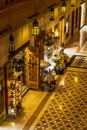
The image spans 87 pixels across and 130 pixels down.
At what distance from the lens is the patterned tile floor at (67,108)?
11039 millimetres

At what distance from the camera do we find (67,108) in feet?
40.7

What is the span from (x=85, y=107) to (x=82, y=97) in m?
1.04

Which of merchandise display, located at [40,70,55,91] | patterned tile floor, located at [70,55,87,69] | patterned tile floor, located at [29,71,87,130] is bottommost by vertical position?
patterned tile floor, located at [70,55,87,69]

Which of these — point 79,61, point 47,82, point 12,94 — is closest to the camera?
point 12,94

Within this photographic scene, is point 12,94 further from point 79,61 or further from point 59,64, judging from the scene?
point 79,61

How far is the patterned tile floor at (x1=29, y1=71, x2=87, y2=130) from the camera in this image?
11.0m

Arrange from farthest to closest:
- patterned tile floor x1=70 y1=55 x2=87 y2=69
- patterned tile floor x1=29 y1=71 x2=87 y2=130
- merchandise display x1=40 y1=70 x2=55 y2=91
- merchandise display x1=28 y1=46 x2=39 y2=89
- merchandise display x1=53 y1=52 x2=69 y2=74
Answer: patterned tile floor x1=70 y1=55 x2=87 y2=69 → merchandise display x1=53 y1=52 x2=69 y2=74 → merchandise display x1=40 y1=70 x2=55 y2=91 → merchandise display x1=28 y1=46 x2=39 y2=89 → patterned tile floor x1=29 y1=71 x2=87 y2=130

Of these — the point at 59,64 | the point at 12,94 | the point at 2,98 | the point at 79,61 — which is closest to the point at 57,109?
the point at 12,94

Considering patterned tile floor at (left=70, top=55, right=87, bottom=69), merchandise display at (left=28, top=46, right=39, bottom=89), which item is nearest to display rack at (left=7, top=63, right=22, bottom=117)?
merchandise display at (left=28, top=46, right=39, bottom=89)

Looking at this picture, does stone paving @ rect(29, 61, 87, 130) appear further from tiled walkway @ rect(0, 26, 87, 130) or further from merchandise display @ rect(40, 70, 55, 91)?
merchandise display @ rect(40, 70, 55, 91)

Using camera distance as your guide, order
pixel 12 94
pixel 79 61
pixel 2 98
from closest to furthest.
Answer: pixel 2 98
pixel 12 94
pixel 79 61

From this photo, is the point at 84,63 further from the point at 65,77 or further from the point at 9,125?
the point at 9,125

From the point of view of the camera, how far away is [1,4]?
9172 mm

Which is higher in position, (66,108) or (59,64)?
(59,64)
